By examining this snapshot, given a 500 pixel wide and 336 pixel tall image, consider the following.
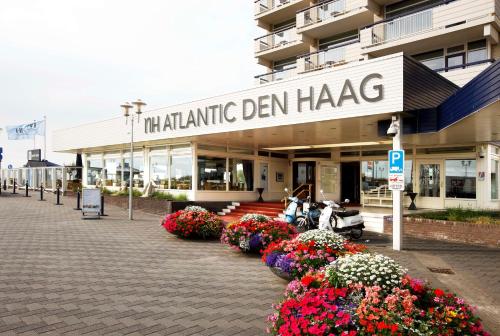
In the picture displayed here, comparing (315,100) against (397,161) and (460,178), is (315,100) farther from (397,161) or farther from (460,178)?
(460,178)

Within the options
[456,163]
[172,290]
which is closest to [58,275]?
[172,290]

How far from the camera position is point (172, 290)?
5.88m

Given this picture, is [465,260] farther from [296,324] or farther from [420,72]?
[296,324]

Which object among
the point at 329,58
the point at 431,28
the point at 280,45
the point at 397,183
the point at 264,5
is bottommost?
the point at 397,183

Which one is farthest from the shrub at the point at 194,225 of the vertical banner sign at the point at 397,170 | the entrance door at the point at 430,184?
the entrance door at the point at 430,184

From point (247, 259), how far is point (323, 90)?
5.73 meters

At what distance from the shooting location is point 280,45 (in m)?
26.8

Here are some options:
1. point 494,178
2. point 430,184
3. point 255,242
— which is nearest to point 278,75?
point 430,184

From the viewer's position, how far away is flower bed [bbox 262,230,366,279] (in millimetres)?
5848

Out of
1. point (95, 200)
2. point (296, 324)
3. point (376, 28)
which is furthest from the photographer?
point (376, 28)

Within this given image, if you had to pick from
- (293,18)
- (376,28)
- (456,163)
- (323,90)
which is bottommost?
(456,163)

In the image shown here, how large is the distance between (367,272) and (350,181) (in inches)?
668

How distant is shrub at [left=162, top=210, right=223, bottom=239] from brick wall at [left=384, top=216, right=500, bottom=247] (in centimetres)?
589

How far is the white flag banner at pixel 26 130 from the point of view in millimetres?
41438
